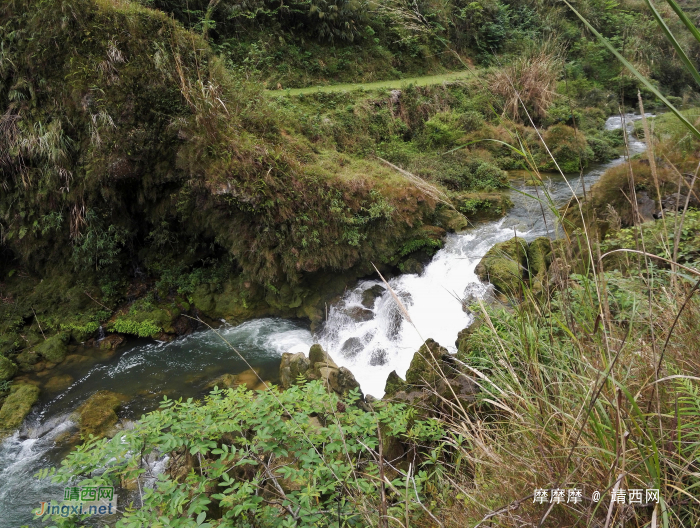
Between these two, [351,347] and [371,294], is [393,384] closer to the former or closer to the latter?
[351,347]

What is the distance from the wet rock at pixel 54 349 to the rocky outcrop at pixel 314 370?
4.27 metres

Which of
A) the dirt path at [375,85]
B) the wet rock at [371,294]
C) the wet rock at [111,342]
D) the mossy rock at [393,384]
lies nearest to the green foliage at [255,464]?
the mossy rock at [393,384]

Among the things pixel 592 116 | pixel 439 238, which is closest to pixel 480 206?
pixel 439 238

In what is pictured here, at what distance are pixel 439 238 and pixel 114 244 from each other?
653cm

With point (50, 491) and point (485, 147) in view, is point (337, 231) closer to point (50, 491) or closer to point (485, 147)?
point (50, 491)

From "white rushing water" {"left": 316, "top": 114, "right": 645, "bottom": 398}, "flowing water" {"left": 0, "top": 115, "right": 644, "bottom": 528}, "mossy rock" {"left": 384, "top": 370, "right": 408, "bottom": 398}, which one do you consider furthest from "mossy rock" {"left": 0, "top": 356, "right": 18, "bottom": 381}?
"mossy rock" {"left": 384, "top": 370, "right": 408, "bottom": 398}

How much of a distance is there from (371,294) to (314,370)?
2548mm

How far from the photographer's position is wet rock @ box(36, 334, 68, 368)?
7004 millimetres

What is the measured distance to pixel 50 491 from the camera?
4.72 m

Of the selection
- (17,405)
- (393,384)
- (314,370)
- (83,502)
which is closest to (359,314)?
(314,370)

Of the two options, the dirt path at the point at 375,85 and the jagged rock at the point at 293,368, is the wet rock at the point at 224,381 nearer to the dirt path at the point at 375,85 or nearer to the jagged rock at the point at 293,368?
the jagged rock at the point at 293,368

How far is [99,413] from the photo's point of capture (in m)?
5.79

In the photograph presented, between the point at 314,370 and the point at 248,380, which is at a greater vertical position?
the point at 314,370

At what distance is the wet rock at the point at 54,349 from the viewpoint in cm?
700
